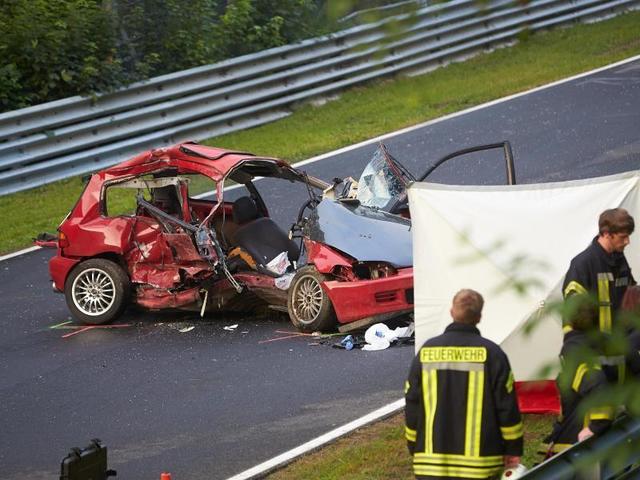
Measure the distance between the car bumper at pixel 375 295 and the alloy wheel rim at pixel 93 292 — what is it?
8.35 ft

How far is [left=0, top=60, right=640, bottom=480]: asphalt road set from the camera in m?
9.25

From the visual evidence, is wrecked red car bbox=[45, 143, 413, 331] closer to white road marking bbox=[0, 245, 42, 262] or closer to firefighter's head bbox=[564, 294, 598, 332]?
white road marking bbox=[0, 245, 42, 262]

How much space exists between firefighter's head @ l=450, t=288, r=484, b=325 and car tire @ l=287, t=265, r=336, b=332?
540 cm

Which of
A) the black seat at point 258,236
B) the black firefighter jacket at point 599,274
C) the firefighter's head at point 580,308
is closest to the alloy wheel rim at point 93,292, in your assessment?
the black seat at point 258,236

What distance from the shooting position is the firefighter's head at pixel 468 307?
6047mm

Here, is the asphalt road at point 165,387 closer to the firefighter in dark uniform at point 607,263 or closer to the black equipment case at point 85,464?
the black equipment case at point 85,464

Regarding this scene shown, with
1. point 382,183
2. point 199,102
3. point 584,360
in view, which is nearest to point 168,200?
point 382,183

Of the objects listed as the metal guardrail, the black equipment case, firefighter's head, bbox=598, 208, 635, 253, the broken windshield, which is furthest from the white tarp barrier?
the metal guardrail

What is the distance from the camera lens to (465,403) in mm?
5980

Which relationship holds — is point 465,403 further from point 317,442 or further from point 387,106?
Result: point 387,106

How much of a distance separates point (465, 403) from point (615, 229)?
6.02ft

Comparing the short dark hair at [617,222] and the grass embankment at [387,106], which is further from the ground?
the grass embankment at [387,106]

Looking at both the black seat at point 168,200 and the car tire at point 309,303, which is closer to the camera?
the car tire at point 309,303

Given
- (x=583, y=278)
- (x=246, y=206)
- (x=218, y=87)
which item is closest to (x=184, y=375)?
(x=246, y=206)
